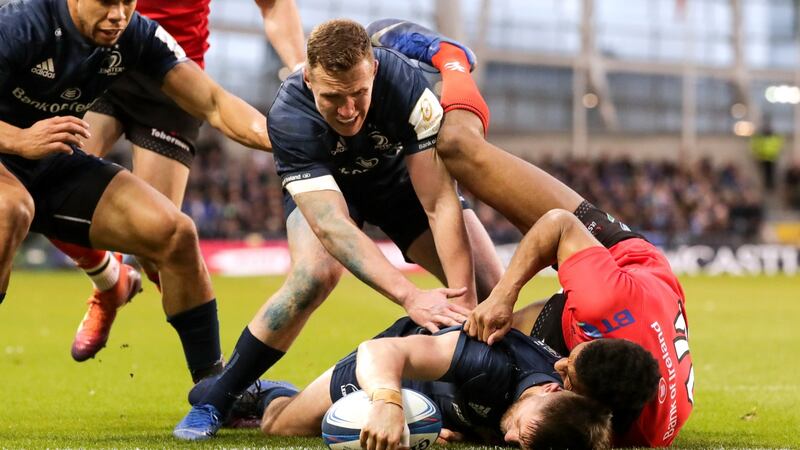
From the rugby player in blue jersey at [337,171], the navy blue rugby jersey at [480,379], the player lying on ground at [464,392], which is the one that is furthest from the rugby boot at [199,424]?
the navy blue rugby jersey at [480,379]

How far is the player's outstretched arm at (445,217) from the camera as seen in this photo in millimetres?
5512

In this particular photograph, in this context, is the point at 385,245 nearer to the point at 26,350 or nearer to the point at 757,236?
the point at 757,236

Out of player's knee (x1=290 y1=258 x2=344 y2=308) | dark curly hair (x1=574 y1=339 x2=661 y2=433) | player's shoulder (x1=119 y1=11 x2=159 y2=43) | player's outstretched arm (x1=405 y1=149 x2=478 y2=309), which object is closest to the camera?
dark curly hair (x1=574 y1=339 x2=661 y2=433)

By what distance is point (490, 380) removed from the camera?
486 centimetres

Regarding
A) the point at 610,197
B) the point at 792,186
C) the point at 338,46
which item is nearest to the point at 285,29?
the point at 338,46

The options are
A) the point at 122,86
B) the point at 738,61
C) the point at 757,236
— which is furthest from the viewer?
the point at 738,61

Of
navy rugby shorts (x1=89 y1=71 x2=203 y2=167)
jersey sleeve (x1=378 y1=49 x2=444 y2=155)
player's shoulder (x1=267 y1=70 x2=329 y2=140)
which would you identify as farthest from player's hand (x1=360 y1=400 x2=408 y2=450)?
navy rugby shorts (x1=89 y1=71 x2=203 y2=167)

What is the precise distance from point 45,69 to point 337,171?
1540mm

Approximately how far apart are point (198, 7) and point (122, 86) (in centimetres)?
78

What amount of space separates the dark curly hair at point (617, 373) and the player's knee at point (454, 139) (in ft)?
4.96

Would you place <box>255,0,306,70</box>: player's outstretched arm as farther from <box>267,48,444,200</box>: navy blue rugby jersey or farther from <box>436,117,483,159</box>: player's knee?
<box>436,117,483,159</box>: player's knee

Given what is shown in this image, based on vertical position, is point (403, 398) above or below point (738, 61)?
above

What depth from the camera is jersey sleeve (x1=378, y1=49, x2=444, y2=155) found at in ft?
18.3

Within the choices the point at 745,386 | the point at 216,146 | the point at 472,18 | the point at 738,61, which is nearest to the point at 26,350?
the point at 745,386
